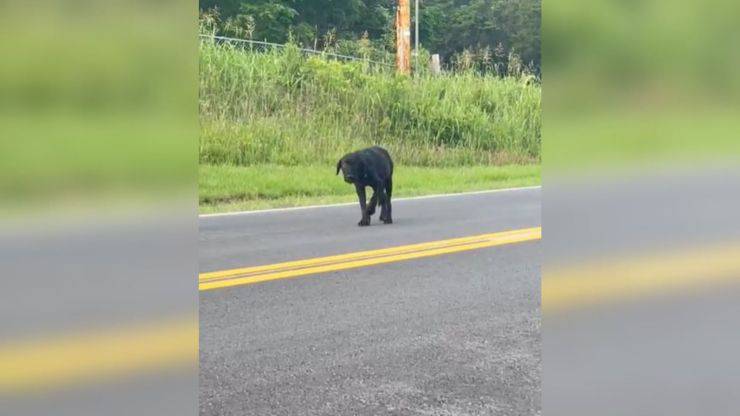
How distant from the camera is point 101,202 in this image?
70cm

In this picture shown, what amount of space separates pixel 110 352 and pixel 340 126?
40.9 feet

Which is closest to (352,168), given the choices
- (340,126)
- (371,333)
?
(371,333)

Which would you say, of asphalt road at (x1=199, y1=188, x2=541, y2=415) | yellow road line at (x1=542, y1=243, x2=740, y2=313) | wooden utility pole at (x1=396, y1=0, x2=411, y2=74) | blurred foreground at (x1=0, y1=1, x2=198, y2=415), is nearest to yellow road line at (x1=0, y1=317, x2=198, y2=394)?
blurred foreground at (x1=0, y1=1, x2=198, y2=415)

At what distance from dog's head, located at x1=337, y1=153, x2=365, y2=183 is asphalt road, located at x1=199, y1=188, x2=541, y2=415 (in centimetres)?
68

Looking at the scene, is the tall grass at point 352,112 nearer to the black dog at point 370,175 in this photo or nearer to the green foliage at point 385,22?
the green foliage at point 385,22

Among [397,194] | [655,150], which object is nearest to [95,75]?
[655,150]

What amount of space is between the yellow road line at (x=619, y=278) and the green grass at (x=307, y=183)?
7.44 m

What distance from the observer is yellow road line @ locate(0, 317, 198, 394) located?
779 mm

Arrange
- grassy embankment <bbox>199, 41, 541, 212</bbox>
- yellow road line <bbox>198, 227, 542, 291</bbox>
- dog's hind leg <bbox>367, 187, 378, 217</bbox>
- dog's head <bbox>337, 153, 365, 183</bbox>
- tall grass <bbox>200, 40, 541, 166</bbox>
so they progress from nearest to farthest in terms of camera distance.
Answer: yellow road line <bbox>198, 227, 542, 291</bbox>
dog's head <bbox>337, 153, 365, 183</bbox>
dog's hind leg <bbox>367, 187, 378, 217</bbox>
grassy embankment <bbox>199, 41, 541, 212</bbox>
tall grass <bbox>200, 40, 541, 166</bbox>

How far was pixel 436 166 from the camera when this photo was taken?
43.1 feet

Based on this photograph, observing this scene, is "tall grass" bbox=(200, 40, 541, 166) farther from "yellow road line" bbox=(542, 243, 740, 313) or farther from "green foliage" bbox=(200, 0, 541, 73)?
"yellow road line" bbox=(542, 243, 740, 313)

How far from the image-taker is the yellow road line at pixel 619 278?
0.94 meters

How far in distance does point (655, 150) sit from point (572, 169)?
0.33 feet

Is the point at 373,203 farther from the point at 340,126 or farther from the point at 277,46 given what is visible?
the point at 277,46
